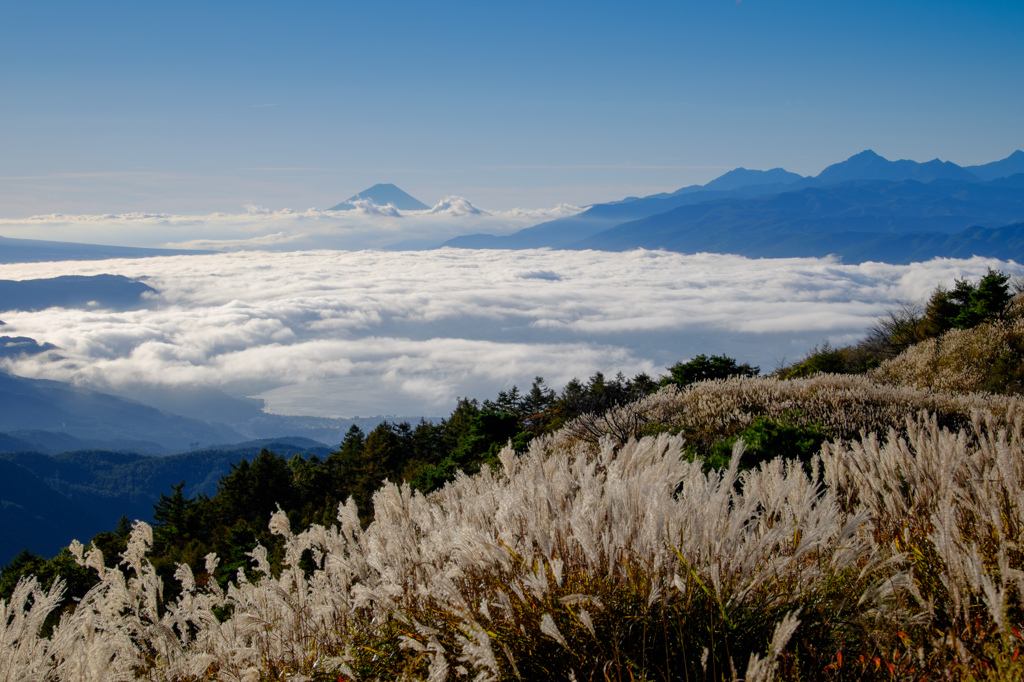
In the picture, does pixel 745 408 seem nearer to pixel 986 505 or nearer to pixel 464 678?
pixel 986 505

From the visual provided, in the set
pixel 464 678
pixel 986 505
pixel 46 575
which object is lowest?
pixel 46 575

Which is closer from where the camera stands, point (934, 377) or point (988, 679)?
point (988, 679)

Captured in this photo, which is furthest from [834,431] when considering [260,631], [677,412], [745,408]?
[260,631]

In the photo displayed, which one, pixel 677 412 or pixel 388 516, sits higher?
pixel 388 516

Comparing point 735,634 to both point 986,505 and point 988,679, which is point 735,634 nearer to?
point 988,679

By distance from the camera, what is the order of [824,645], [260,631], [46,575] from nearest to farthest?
[824,645], [260,631], [46,575]

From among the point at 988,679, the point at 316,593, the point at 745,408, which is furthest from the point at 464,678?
the point at 745,408

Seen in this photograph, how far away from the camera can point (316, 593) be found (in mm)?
3590

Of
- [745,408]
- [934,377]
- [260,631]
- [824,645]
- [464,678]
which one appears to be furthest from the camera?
[934,377]

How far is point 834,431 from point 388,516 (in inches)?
244

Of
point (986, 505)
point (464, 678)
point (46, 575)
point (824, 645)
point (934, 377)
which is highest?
point (986, 505)

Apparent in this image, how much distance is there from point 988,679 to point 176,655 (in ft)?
13.1

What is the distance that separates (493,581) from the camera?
2654 millimetres

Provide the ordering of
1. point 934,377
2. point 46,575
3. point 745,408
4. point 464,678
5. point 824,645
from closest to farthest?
1. point 824,645
2. point 464,678
3. point 745,408
4. point 934,377
5. point 46,575
